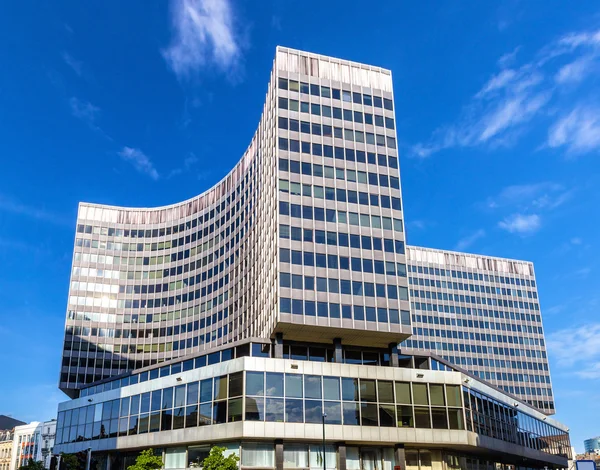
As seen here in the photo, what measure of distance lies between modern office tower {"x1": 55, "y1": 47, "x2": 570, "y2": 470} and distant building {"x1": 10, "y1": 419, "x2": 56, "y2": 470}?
54632 millimetres

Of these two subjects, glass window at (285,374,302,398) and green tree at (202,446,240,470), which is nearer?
green tree at (202,446,240,470)

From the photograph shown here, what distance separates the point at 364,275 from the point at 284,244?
882cm

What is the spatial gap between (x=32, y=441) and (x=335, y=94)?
4556 inches

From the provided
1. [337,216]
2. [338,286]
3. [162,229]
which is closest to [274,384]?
[338,286]

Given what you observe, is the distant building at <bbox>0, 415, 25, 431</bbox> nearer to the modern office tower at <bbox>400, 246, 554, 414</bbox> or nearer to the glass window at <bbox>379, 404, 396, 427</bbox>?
the modern office tower at <bbox>400, 246, 554, 414</bbox>

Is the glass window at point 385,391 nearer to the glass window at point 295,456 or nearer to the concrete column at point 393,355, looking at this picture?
the concrete column at point 393,355

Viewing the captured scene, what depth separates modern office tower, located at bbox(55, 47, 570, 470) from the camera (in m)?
56.6

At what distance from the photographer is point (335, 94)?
7094 cm

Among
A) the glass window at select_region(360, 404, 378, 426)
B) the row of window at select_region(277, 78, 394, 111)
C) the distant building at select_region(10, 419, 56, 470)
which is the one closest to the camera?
the glass window at select_region(360, 404, 378, 426)

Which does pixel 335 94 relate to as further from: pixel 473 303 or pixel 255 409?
pixel 473 303

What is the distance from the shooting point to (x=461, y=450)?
6450 centimetres

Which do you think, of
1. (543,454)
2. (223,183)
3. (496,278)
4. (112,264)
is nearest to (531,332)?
(496,278)

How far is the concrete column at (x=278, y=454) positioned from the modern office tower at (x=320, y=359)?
0.13 m

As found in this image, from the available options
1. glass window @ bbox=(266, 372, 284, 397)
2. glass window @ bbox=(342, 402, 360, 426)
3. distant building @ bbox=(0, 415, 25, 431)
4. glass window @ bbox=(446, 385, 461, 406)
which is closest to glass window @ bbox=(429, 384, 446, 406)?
glass window @ bbox=(446, 385, 461, 406)
